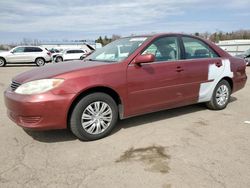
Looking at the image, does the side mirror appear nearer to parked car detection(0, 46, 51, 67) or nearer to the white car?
parked car detection(0, 46, 51, 67)

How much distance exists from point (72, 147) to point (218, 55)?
11.4 ft

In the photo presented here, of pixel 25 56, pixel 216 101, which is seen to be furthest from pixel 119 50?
pixel 25 56

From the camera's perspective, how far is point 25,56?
66.9ft

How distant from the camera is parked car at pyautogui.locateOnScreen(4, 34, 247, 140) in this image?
3.54 metres

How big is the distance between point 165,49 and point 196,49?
801 mm

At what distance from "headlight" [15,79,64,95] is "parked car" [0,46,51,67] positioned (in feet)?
59.6

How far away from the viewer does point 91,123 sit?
384cm

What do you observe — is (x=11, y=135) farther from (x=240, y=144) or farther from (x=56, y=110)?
(x=240, y=144)

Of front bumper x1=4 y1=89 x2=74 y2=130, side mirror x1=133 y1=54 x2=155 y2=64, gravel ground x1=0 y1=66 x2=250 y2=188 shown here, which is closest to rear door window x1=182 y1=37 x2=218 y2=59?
side mirror x1=133 y1=54 x2=155 y2=64

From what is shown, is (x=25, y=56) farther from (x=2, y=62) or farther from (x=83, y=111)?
(x=83, y=111)

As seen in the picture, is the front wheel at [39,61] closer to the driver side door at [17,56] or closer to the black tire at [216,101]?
the driver side door at [17,56]

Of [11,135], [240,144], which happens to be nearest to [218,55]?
[240,144]

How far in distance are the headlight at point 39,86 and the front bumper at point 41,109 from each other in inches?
2.6

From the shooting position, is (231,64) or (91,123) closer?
(91,123)
